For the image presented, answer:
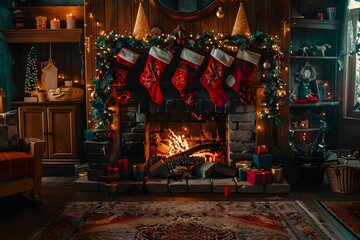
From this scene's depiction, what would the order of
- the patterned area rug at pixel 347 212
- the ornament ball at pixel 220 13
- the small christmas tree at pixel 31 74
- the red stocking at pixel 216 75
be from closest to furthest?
the patterned area rug at pixel 347 212 < the red stocking at pixel 216 75 < the ornament ball at pixel 220 13 < the small christmas tree at pixel 31 74

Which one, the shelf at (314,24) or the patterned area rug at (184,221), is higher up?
the shelf at (314,24)

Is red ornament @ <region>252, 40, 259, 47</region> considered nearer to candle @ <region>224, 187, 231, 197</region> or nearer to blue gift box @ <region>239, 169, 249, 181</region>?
blue gift box @ <region>239, 169, 249, 181</region>

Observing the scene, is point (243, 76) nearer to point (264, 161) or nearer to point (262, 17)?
point (262, 17)

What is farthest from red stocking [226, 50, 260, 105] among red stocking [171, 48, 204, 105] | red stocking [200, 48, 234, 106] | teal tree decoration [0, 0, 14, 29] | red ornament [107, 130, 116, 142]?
teal tree decoration [0, 0, 14, 29]

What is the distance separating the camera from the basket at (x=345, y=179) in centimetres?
439

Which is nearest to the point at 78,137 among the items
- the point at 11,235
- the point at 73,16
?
the point at 73,16

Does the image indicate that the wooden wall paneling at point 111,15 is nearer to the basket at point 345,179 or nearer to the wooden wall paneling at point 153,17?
the wooden wall paneling at point 153,17

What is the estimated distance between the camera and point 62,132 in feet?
17.5

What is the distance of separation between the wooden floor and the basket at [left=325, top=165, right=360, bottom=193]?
9cm

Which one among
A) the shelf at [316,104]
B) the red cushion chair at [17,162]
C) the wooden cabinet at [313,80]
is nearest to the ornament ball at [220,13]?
the wooden cabinet at [313,80]

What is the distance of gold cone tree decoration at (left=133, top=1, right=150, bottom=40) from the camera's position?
4.77 metres

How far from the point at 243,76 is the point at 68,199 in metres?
2.29

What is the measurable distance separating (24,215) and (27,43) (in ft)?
8.86

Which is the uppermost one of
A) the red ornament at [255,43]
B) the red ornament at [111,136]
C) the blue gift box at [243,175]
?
the red ornament at [255,43]
